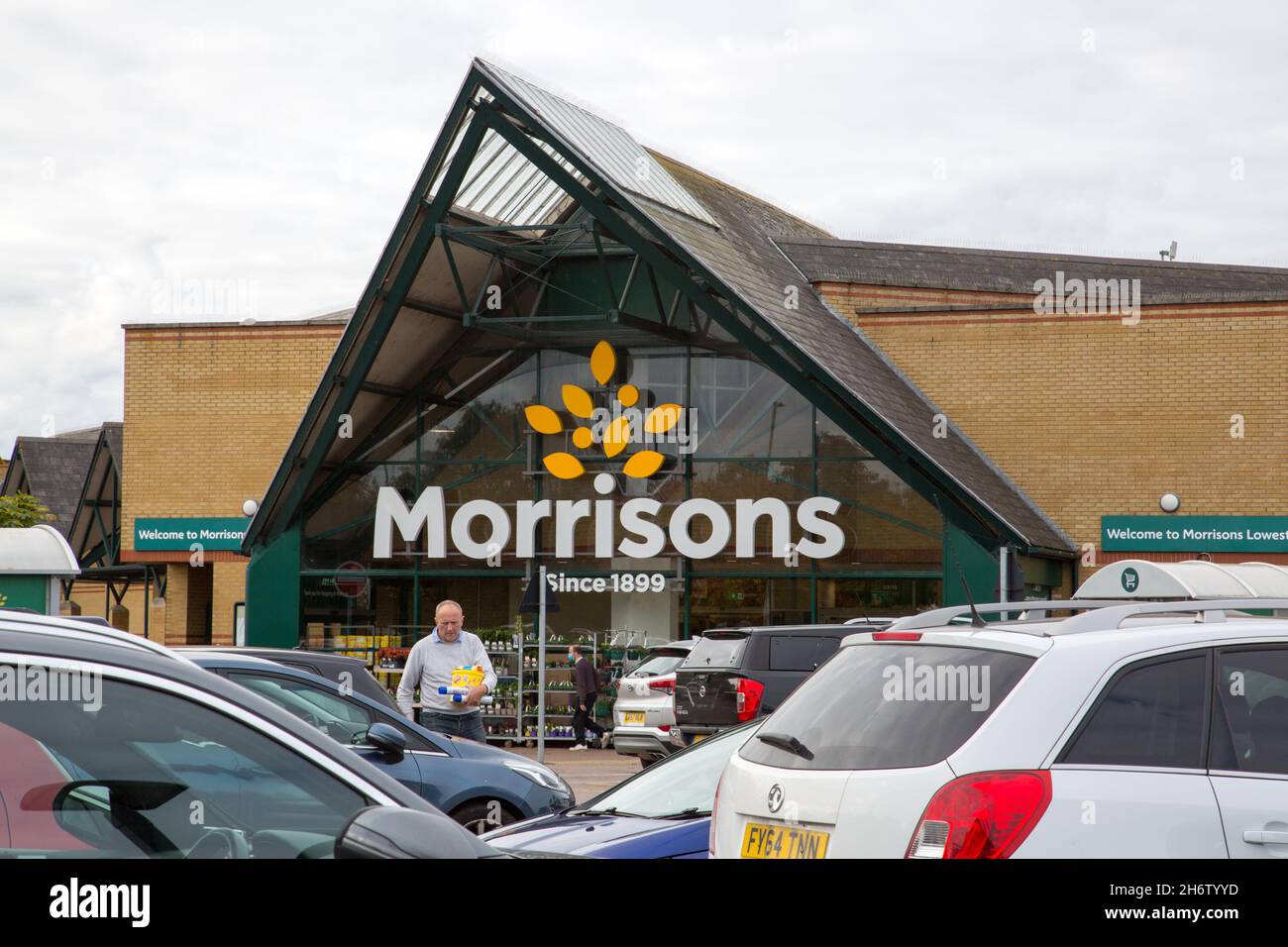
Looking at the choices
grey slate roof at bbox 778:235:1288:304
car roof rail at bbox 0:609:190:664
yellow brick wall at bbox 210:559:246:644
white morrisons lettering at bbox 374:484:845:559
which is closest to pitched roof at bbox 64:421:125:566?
yellow brick wall at bbox 210:559:246:644

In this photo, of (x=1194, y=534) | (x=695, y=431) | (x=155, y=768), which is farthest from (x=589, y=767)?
(x=155, y=768)

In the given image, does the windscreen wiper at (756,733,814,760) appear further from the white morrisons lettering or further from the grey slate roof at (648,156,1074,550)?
the white morrisons lettering

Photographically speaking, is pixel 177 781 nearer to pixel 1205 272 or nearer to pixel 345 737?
pixel 345 737

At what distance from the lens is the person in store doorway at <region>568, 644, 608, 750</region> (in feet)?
73.8

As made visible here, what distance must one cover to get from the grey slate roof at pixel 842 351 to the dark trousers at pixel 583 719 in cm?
627

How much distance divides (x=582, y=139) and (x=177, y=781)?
736 inches

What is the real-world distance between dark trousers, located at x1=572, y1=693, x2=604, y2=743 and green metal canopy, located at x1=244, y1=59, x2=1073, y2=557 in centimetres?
550

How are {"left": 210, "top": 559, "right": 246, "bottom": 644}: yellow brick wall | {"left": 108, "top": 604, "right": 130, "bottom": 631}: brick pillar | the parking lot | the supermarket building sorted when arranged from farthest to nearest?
{"left": 108, "top": 604, "right": 130, "bottom": 631}: brick pillar → {"left": 210, "top": 559, "right": 246, "bottom": 644}: yellow brick wall → the supermarket building → the parking lot

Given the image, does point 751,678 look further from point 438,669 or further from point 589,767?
point 589,767

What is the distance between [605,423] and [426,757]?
14.6 m

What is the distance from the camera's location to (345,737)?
9883mm

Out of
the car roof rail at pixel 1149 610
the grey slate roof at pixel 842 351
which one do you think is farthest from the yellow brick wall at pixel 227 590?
the car roof rail at pixel 1149 610
